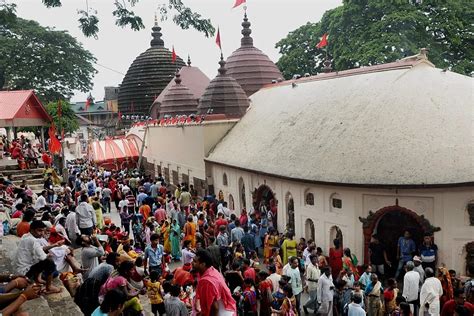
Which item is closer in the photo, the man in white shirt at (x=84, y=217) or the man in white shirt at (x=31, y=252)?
the man in white shirt at (x=31, y=252)

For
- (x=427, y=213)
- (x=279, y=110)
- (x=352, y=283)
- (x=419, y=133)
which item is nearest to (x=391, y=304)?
(x=352, y=283)

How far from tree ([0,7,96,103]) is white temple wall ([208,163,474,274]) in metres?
35.4

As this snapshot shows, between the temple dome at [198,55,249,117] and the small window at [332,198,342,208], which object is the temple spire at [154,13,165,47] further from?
the small window at [332,198,342,208]

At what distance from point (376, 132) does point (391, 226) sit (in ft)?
9.02

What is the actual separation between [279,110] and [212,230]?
8.46 m

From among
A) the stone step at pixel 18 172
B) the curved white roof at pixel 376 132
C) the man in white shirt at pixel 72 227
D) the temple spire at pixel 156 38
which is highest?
the temple spire at pixel 156 38

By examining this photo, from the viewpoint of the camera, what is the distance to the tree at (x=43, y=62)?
42.1 meters

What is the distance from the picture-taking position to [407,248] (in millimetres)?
11086

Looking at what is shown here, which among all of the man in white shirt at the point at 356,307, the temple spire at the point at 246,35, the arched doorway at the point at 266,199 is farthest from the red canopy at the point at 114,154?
the man in white shirt at the point at 356,307

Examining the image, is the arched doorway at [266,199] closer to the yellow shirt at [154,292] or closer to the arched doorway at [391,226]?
the arched doorway at [391,226]

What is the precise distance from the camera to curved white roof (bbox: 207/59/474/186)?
38.1ft

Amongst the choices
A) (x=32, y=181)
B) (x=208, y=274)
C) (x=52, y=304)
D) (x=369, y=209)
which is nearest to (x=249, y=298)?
(x=52, y=304)

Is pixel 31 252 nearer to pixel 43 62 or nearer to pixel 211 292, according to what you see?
pixel 211 292

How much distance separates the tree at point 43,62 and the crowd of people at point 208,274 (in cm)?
3220
